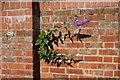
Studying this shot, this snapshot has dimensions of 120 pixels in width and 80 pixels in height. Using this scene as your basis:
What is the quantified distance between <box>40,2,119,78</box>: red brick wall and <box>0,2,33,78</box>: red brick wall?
201mm

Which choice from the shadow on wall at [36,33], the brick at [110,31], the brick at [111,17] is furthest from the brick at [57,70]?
the brick at [111,17]

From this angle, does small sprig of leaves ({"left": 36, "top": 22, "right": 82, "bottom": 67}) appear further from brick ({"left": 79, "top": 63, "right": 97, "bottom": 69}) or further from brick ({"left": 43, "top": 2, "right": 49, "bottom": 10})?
brick ({"left": 43, "top": 2, "right": 49, "bottom": 10})

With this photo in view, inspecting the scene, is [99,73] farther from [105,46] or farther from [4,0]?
[4,0]

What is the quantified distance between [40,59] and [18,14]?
1.83 ft

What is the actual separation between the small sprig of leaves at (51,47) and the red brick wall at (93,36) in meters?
0.06

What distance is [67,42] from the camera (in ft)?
8.70

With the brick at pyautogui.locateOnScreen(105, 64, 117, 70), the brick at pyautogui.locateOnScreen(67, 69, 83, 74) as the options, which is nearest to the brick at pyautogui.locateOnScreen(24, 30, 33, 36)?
the brick at pyautogui.locateOnScreen(67, 69, 83, 74)

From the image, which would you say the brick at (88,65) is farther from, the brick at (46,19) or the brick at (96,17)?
the brick at (46,19)

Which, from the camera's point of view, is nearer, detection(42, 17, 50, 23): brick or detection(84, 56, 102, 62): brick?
detection(84, 56, 102, 62): brick

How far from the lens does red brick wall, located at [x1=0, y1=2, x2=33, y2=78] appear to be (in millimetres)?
2615

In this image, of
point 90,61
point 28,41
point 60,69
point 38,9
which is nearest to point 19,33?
point 28,41

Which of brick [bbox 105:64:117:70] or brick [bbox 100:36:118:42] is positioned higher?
brick [bbox 100:36:118:42]

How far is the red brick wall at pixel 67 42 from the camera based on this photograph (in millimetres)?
2535

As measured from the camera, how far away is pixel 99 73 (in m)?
2.59
